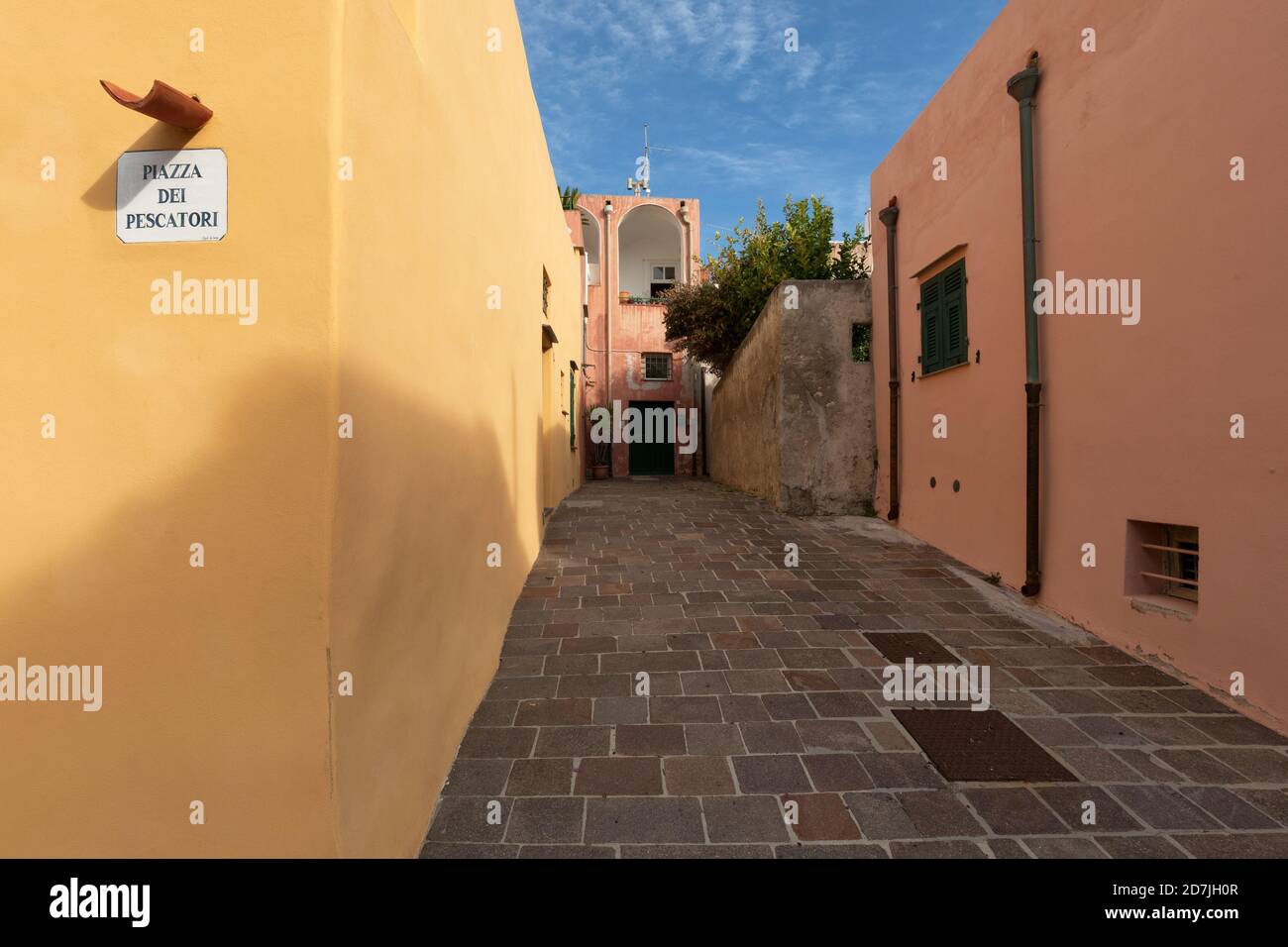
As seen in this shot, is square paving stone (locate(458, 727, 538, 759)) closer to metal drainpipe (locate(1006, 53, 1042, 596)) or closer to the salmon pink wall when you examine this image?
metal drainpipe (locate(1006, 53, 1042, 596))

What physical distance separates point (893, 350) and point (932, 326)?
35.4 inches

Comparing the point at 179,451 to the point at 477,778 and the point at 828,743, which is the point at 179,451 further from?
the point at 828,743

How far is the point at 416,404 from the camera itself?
2.12 meters

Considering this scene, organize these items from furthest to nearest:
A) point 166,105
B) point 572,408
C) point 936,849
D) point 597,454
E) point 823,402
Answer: point 597,454
point 572,408
point 823,402
point 936,849
point 166,105

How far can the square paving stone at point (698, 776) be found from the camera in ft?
7.77

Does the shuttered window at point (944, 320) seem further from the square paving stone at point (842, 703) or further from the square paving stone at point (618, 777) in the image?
the square paving stone at point (618, 777)

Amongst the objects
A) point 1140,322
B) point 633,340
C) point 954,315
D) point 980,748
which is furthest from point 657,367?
point 980,748

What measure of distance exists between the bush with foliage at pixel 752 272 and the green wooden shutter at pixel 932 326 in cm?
455

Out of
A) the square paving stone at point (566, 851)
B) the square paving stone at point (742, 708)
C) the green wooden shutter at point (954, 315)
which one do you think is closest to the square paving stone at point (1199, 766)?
the square paving stone at point (742, 708)

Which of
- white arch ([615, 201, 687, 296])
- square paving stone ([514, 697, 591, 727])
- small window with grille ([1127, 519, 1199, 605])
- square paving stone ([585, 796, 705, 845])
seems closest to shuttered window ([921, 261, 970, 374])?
small window with grille ([1127, 519, 1199, 605])

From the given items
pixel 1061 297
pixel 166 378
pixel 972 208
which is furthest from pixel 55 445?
pixel 972 208
